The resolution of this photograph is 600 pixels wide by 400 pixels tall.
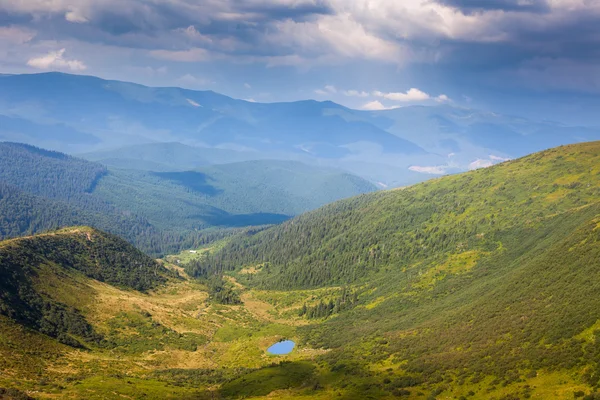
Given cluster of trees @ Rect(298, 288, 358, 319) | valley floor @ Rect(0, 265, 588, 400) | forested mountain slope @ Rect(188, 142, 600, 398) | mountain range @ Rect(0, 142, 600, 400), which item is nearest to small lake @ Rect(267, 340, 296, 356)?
valley floor @ Rect(0, 265, 588, 400)

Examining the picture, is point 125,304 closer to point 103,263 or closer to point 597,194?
point 103,263

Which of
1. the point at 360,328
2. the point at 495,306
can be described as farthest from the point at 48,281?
the point at 495,306

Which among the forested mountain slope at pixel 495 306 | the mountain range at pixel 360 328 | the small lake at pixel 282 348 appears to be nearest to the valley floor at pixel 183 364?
the mountain range at pixel 360 328

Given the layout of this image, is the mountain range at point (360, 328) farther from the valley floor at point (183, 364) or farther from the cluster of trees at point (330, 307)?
the cluster of trees at point (330, 307)

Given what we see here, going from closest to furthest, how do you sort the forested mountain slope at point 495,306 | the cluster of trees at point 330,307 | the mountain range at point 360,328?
the forested mountain slope at point 495,306 < the mountain range at point 360,328 < the cluster of trees at point 330,307

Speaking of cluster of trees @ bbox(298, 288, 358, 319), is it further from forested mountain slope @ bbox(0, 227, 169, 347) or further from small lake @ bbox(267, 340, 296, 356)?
forested mountain slope @ bbox(0, 227, 169, 347)

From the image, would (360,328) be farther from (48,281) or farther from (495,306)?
(48,281)

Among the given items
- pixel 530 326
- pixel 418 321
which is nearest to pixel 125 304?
pixel 418 321
